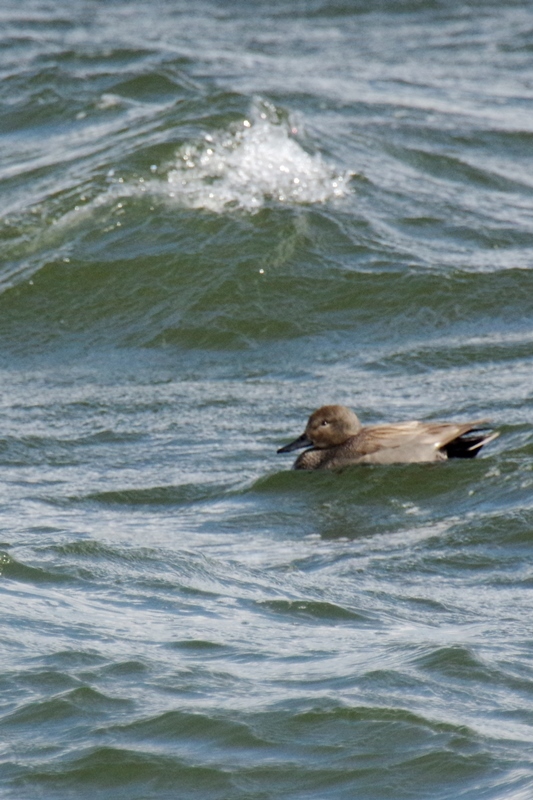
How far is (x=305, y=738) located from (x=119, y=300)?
8.22 m

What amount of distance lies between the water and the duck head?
0.73ft

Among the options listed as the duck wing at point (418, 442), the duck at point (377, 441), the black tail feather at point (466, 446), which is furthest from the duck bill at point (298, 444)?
the black tail feather at point (466, 446)

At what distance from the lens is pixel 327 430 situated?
909 centimetres

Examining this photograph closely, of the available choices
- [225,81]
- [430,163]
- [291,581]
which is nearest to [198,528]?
[291,581]

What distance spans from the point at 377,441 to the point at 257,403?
1.56 metres

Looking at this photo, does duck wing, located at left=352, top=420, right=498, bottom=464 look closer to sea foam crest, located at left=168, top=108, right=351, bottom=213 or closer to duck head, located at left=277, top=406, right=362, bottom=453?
duck head, located at left=277, top=406, right=362, bottom=453

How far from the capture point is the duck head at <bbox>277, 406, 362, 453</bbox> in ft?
29.8

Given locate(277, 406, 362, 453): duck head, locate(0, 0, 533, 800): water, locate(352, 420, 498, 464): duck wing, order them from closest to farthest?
locate(0, 0, 533, 800): water
locate(352, 420, 498, 464): duck wing
locate(277, 406, 362, 453): duck head

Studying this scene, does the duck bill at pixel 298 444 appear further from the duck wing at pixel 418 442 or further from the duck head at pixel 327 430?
the duck wing at pixel 418 442

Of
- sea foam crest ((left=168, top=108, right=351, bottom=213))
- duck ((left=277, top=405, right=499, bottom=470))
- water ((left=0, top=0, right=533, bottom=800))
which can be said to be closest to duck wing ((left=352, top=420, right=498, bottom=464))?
duck ((left=277, top=405, right=499, bottom=470))

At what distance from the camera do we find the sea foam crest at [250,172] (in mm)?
14422

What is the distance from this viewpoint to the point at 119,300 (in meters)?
12.8

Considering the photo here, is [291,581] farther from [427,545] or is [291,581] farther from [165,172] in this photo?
[165,172]

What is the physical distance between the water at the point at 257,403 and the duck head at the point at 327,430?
22 cm
